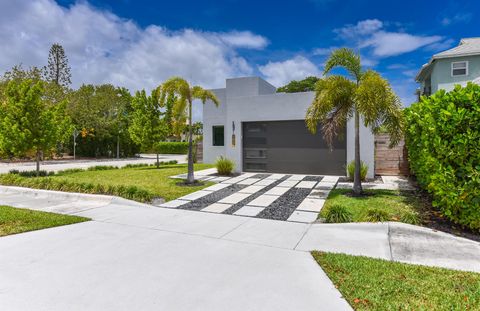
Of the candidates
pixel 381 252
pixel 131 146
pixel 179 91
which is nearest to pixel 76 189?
pixel 179 91

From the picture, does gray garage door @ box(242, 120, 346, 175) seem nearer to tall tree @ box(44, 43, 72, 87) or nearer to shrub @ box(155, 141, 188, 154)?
shrub @ box(155, 141, 188, 154)

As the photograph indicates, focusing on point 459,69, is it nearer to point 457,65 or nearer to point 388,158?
point 457,65

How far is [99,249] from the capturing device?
420cm

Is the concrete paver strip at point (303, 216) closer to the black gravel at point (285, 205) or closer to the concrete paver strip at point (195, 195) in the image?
the black gravel at point (285, 205)

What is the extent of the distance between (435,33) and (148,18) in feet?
50.7

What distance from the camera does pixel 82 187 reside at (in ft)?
27.7

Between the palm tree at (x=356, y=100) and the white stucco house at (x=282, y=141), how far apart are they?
376cm

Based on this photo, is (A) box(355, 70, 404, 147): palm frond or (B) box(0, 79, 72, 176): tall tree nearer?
(A) box(355, 70, 404, 147): palm frond

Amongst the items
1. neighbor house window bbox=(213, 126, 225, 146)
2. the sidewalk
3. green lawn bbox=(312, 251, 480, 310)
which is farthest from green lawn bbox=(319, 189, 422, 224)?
neighbor house window bbox=(213, 126, 225, 146)

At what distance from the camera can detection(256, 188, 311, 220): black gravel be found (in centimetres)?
633

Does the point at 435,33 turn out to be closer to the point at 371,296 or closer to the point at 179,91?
the point at 179,91

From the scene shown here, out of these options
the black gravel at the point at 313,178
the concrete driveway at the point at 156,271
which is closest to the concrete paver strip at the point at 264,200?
the concrete driveway at the point at 156,271

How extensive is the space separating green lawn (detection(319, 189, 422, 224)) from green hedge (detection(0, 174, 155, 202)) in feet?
15.5

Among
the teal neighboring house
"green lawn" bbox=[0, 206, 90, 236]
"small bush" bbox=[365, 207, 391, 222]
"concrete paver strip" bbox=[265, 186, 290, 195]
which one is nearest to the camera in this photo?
"green lawn" bbox=[0, 206, 90, 236]
